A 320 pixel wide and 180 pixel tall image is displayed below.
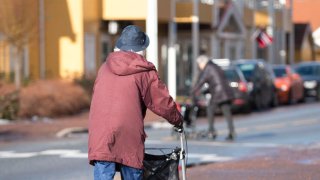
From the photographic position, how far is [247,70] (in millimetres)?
29484

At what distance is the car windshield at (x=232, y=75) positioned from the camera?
27.4 metres

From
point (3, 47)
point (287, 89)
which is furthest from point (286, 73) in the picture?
point (3, 47)

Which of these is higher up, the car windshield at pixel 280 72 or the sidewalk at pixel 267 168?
the sidewalk at pixel 267 168

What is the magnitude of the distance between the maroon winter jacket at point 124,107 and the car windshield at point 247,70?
22332 millimetres

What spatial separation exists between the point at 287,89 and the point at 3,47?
1120cm

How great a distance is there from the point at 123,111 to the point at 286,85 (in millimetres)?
26683

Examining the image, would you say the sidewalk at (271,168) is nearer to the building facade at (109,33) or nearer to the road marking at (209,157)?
the road marking at (209,157)

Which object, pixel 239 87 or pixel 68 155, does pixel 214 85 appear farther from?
pixel 239 87

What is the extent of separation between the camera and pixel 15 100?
2162 centimetres

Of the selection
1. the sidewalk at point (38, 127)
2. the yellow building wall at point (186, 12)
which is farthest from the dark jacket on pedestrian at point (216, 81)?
the yellow building wall at point (186, 12)

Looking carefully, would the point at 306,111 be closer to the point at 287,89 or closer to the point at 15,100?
the point at 287,89

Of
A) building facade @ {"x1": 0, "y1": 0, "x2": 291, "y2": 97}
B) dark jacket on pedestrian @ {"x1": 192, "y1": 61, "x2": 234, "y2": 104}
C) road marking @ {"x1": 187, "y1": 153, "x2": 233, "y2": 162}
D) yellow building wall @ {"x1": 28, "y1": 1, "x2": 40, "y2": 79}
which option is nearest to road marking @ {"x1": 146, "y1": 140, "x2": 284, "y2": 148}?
dark jacket on pedestrian @ {"x1": 192, "y1": 61, "x2": 234, "y2": 104}

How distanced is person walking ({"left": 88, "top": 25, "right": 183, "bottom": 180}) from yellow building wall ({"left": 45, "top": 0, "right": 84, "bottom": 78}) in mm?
22800

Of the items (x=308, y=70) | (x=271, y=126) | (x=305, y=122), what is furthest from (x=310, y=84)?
(x=271, y=126)
